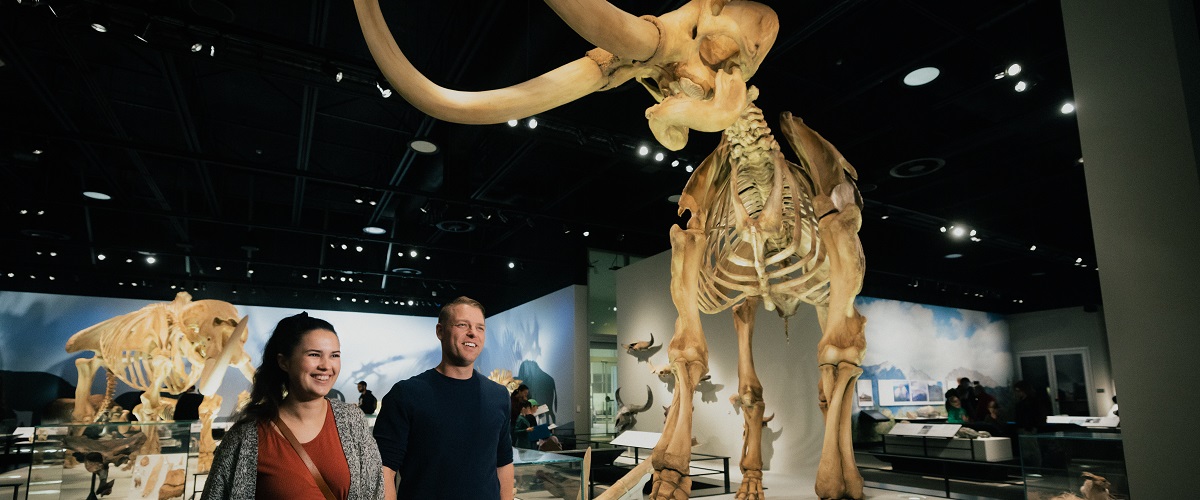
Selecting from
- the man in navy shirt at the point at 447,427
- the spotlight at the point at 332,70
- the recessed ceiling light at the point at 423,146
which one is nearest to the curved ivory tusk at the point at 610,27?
the man in navy shirt at the point at 447,427

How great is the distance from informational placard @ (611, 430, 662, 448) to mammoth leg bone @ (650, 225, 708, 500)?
17.7 feet

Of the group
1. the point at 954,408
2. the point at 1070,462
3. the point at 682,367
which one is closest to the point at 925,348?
the point at 954,408

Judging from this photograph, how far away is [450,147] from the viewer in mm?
10617

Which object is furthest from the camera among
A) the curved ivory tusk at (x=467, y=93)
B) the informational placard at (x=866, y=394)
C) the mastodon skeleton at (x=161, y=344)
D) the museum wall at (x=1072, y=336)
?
the museum wall at (x=1072, y=336)

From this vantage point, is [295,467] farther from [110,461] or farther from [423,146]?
[423,146]

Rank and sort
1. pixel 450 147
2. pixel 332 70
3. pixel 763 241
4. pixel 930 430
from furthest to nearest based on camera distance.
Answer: pixel 450 147 → pixel 930 430 → pixel 332 70 → pixel 763 241

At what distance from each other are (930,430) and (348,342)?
1621 centimetres

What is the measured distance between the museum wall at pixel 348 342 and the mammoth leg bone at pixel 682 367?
34.9ft

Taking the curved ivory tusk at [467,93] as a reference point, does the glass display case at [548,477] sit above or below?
below

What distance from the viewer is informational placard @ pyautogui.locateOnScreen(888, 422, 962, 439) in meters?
8.15

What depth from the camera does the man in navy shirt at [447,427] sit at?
2.18 m

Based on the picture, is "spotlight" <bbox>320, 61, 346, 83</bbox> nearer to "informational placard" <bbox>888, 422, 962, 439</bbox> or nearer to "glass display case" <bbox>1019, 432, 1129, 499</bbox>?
"glass display case" <bbox>1019, 432, 1129, 499</bbox>

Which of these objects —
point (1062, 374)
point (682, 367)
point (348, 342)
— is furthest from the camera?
point (348, 342)

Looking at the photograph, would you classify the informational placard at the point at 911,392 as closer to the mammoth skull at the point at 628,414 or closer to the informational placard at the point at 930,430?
the informational placard at the point at 930,430
